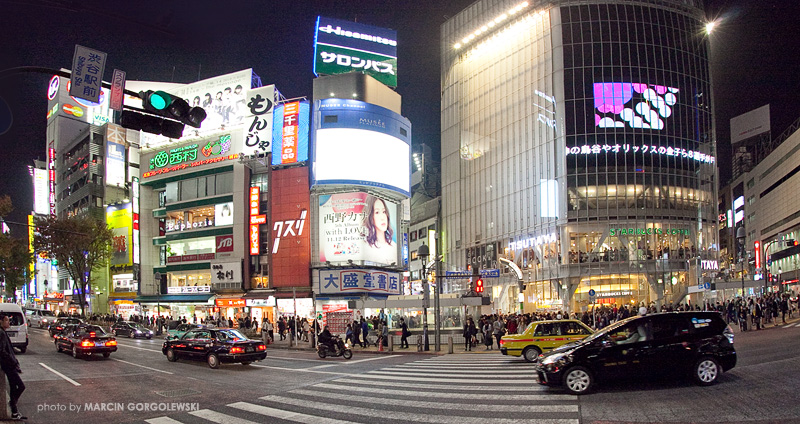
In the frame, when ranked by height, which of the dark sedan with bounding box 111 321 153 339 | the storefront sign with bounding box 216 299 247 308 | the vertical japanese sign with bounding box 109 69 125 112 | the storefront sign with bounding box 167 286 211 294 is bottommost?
the dark sedan with bounding box 111 321 153 339

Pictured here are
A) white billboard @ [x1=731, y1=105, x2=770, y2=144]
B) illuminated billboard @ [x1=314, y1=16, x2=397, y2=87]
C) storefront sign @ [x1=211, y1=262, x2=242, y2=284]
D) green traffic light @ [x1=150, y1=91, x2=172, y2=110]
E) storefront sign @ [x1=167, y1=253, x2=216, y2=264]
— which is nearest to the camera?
green traffic light @ [x1=150, y1=91, x2=172, y2=110]

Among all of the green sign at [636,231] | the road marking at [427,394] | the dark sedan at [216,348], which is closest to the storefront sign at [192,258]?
the dark sedan at [216,348]

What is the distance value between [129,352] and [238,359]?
1017 cm

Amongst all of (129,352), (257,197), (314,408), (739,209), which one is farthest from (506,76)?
(739,209)

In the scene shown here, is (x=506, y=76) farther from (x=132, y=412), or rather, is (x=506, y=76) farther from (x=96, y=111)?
(x=96, y=111)

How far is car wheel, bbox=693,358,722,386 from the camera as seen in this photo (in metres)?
11.6

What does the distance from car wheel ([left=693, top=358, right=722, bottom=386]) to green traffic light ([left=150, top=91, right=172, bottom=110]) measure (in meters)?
11.4

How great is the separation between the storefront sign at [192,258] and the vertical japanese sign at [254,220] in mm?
5808

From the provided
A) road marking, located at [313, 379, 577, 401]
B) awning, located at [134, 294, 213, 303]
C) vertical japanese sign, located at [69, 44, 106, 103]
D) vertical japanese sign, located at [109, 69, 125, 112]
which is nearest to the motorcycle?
road marking, located at [313, 379, 577, 401]

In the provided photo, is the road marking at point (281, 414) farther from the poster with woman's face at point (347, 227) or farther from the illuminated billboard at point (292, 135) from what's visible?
the illuminated billboard at point (292, 135)

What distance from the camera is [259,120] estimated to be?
57719 millimetres

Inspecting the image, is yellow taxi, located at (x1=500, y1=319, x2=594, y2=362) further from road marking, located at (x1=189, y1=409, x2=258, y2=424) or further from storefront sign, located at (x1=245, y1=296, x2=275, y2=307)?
storefront sign, located at (x1=245, y1=296, x2=275, y2=307)

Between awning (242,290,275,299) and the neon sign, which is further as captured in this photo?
the neon sign

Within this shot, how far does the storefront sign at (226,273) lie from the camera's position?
55.5 m
